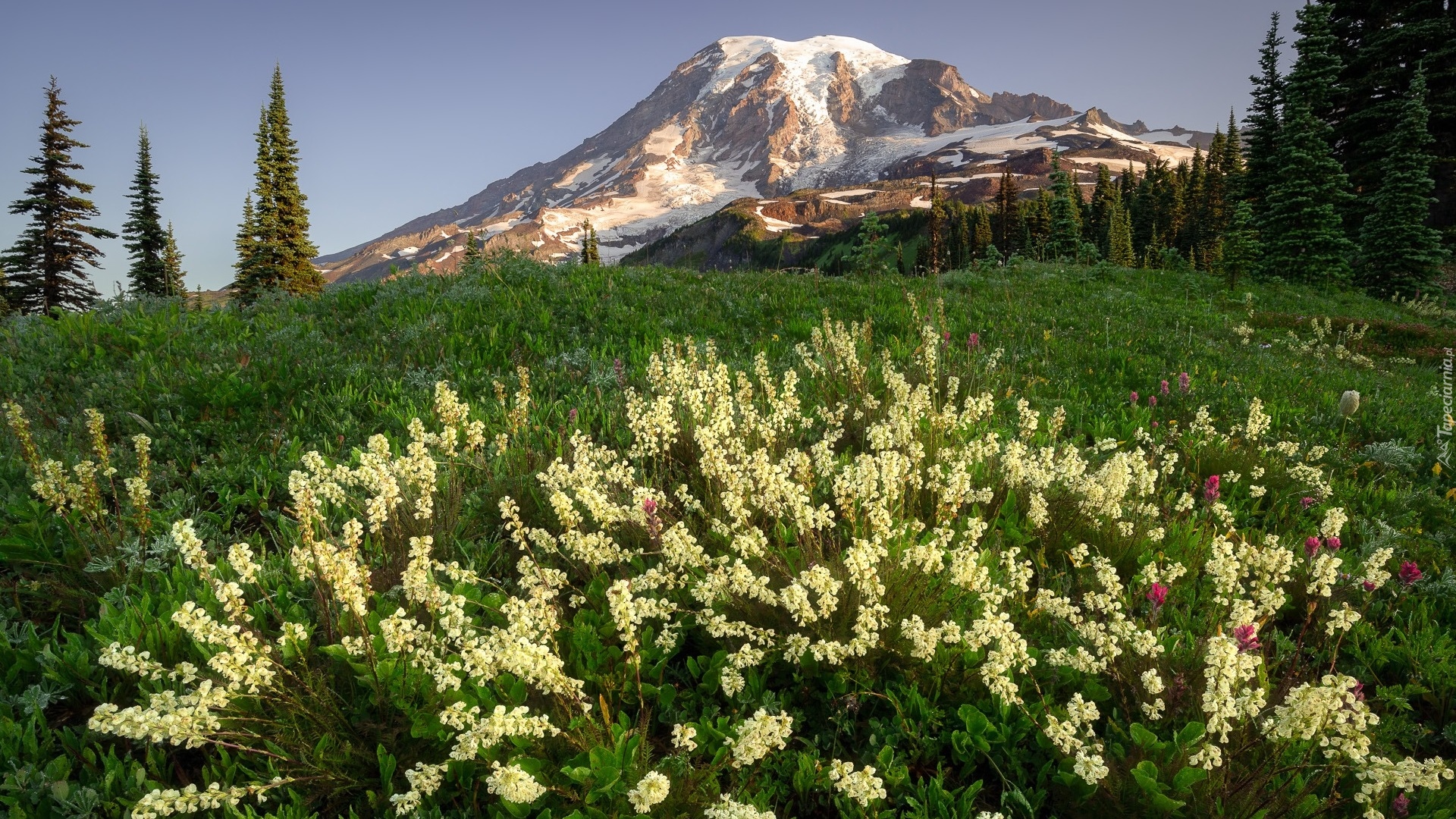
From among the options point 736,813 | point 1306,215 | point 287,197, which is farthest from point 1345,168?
point 287,197

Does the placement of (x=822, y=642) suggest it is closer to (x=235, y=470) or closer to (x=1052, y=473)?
(x=1052, y=473)

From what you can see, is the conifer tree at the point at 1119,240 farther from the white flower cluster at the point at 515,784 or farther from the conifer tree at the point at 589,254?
the white flower cluster at the point at 515,784

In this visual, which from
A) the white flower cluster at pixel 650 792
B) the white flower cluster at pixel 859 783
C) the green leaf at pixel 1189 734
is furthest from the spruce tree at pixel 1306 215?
the white flower cluster at pixel 650 792

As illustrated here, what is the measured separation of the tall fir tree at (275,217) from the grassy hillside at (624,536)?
4485 cm

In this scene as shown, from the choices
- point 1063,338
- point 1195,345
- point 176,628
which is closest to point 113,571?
point 176,628

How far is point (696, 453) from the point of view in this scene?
15.8ft

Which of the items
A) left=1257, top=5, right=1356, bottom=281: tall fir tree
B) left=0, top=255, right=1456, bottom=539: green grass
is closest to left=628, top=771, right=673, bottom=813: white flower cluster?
left=0, top=255, right=1456, bottom=539: green grass

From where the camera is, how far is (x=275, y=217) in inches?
1767

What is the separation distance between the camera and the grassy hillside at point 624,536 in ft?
7.89

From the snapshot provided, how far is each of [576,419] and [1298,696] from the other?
451cm

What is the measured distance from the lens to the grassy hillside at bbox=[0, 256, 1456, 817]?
240 centimetres

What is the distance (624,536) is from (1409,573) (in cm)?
430

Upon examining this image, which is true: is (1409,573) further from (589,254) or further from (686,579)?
(589,254)

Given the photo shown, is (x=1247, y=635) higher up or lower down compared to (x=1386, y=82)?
lower down
